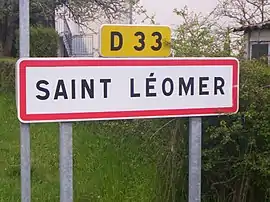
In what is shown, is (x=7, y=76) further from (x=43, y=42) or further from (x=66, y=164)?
(x=66, y=164)

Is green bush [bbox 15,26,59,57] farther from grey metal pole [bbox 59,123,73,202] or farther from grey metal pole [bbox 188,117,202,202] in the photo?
grey metal pole [bbox 59,123,73,202]

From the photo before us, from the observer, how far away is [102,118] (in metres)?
2.87

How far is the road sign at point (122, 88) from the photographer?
2.75 metres

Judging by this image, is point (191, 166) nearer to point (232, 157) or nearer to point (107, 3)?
point (232, 157)

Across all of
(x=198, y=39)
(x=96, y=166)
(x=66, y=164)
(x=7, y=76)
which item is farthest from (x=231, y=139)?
(x=7, y=76)

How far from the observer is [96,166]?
6.33 metres

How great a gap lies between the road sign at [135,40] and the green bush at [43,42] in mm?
16979

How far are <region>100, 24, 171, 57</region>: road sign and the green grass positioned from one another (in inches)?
33.1

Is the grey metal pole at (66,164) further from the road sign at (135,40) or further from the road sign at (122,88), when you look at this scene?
the road sign at (135,40)

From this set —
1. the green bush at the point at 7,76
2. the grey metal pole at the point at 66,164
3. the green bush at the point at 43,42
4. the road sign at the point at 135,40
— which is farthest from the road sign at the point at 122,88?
the green bush at the point at 43,42

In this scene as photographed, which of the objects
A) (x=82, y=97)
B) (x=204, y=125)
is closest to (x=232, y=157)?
(x=204, y=125)

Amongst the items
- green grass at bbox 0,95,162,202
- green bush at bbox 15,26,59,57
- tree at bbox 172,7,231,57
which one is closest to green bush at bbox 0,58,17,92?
green bush at bbox 15,26,59,57

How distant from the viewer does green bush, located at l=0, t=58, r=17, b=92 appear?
17.2m

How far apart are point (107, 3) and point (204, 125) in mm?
18237
